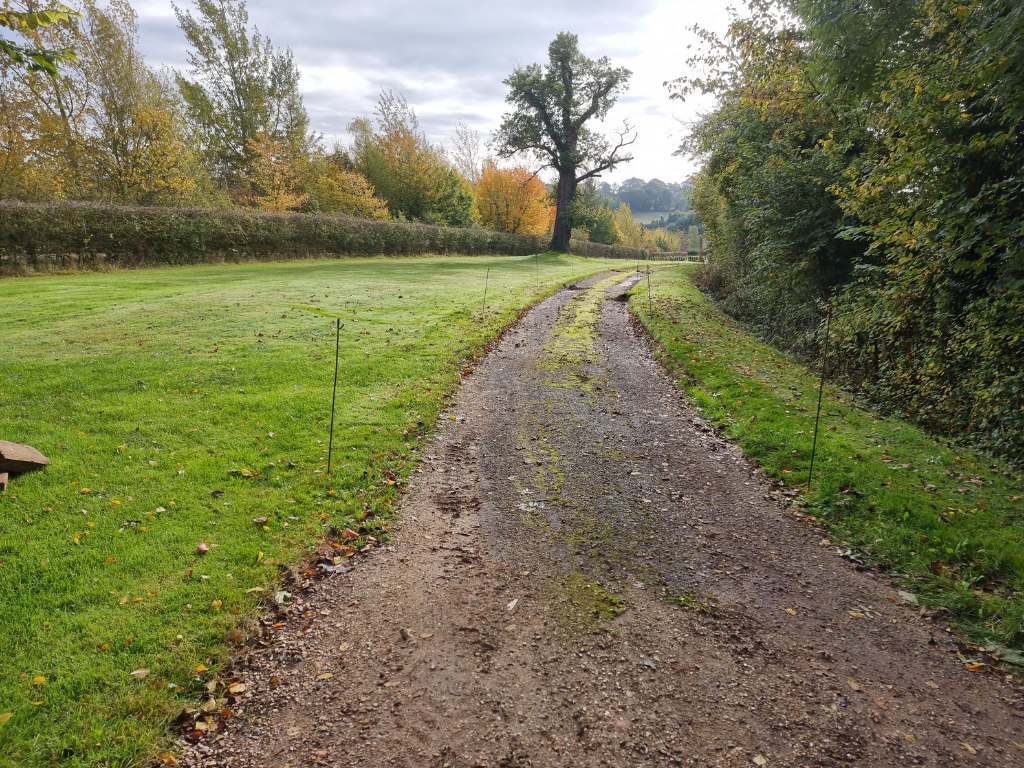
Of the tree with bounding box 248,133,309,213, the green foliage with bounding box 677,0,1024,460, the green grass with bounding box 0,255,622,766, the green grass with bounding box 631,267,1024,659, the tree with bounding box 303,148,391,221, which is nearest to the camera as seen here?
the green grass with bounding box 0,255,622,766

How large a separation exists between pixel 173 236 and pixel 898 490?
1044 inches

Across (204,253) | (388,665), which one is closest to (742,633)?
(388,665)

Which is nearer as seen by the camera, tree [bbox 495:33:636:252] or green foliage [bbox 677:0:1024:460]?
green foliage [bbox 677:0:1024:460]

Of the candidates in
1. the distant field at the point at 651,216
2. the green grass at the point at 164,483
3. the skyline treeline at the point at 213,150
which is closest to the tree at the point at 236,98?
the skyline treeline at the point at 213,150

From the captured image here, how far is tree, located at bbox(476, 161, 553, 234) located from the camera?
171 ft

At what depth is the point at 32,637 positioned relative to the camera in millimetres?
3670

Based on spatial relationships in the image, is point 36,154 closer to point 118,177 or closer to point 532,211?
point 118,177

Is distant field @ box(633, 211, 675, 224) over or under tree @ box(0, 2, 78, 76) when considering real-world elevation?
over

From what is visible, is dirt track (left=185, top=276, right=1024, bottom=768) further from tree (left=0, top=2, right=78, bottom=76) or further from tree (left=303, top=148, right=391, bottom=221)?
tree (left=303, top=148, right=391, bottom=221)

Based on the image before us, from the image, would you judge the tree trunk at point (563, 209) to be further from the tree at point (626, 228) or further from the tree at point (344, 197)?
the tree at point (626, 228)

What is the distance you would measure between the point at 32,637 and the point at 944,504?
8.02 metres

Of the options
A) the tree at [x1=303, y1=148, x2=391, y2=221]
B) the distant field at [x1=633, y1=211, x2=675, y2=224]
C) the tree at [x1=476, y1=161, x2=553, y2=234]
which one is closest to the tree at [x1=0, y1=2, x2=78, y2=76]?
the tree at [x1=303, y1=148, x2=391, y2=221]

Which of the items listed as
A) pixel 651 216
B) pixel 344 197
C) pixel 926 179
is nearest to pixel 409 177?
pixel 344 197

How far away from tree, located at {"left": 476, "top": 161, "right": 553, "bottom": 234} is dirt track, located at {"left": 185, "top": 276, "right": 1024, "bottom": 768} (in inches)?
1954
